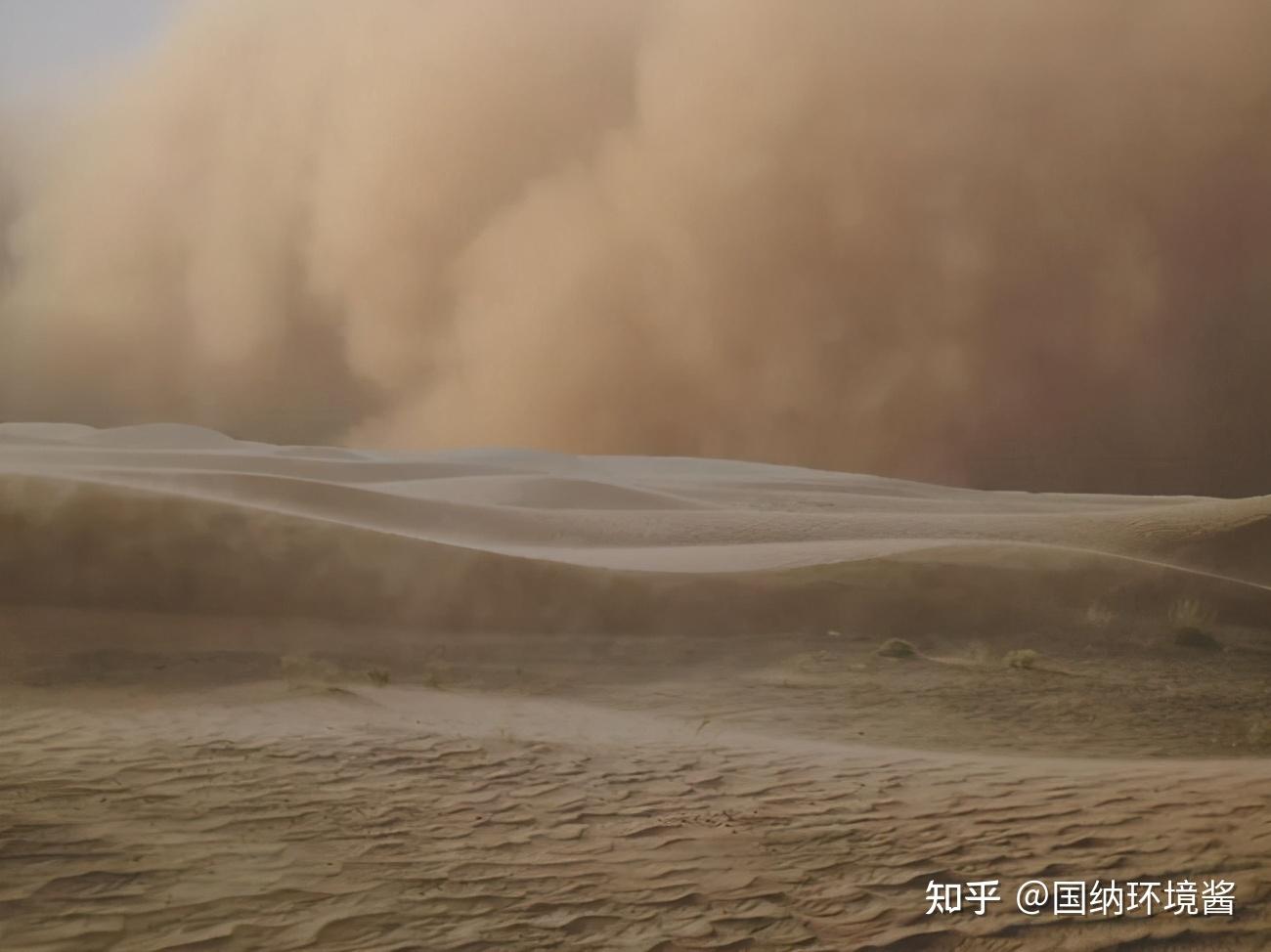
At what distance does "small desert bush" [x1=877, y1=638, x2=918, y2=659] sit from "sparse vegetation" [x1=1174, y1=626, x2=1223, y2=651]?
1.33 m

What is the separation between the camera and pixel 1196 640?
5363mm

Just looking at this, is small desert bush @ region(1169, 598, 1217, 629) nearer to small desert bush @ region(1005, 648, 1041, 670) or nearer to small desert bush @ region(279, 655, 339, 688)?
small desert bush @ region(1005, 648, 1041, 670)

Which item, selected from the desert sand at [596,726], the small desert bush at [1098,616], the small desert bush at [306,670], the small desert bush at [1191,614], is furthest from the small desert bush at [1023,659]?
the small desert bush at [306,670]

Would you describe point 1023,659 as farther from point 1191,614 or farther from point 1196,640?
point 1191,614

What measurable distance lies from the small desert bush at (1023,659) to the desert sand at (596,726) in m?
0.03

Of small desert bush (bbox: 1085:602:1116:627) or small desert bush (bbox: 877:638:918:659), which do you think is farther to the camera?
small desert bush (bbox: 1085:602:1116:627)

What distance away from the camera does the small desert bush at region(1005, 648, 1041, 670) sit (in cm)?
484

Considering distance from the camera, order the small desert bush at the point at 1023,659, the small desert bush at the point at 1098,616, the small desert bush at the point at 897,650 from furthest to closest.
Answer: the small desert bush at the point at 1098,616 < the small desert bush at the point at 897,650 < the small desert bush at the point at 1023,659

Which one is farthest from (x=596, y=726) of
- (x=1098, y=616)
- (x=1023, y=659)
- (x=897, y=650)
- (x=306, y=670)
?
(x=1098, y=616)

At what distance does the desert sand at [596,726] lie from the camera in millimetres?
2203

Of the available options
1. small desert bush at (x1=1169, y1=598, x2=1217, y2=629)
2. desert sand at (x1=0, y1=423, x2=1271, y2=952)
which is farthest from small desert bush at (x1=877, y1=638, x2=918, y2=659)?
small desert bush at (x1=1169, y1=598, x2=1217, y2=629)

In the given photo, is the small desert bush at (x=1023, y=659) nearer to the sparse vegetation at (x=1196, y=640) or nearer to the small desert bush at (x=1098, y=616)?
the small desert bush at (x=1098, y=616)

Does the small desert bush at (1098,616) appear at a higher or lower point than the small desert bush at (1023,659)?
higher

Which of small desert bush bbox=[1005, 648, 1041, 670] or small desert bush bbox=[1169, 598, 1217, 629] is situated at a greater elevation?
small desert bush bbox=[1169, 598, 1217, 629]
